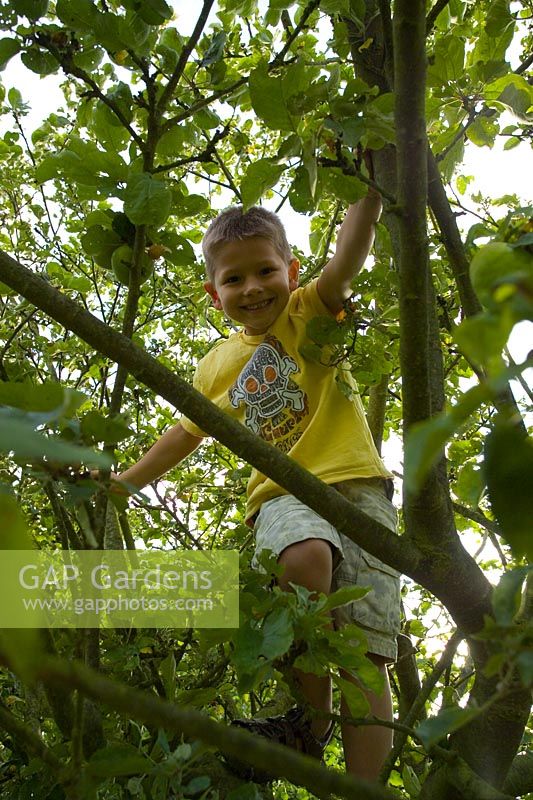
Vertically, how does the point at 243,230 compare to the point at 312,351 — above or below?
above

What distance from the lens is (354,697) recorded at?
52.1 inches

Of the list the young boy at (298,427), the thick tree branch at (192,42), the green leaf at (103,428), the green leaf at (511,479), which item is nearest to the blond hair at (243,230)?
the young boy at (298,427)

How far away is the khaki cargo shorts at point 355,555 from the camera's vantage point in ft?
6.66

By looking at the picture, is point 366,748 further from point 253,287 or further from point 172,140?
point 172,140

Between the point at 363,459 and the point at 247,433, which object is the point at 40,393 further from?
the point at 363,459

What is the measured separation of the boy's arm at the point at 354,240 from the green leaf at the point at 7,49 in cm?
82

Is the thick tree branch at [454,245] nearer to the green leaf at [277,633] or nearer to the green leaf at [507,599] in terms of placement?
the green leaf at [277,633]

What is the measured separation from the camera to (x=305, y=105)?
1.23 m

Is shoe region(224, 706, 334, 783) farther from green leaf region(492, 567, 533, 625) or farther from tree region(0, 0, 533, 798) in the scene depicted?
green leaf region(492, 567, 533, 625)

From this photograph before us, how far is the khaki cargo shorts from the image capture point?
2.03 metres

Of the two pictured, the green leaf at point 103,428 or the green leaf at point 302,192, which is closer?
the green leaf at point 103,428

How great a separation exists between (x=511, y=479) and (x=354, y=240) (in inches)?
59.3

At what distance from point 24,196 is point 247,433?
3.62 meters

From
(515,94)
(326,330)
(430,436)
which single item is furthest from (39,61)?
(430,436)
